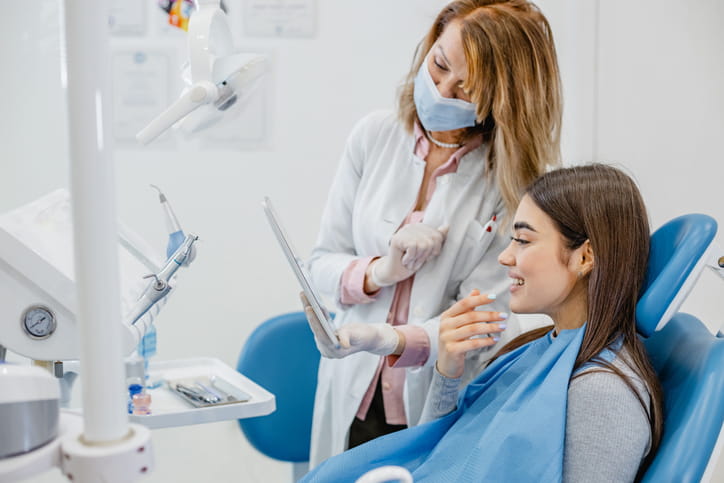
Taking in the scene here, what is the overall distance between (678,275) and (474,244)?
1.65 feet

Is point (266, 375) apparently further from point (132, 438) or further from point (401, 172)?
point (132, 438)

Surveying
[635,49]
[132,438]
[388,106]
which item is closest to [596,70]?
[635,49]

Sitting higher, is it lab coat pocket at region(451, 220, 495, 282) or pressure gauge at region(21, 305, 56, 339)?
pressure gauge at region(21, 305, 56, 339)

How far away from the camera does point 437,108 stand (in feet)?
4.88

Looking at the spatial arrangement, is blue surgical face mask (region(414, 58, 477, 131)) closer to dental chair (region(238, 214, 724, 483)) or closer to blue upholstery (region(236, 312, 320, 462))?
dental chair (region(238, 214, 724, 483))

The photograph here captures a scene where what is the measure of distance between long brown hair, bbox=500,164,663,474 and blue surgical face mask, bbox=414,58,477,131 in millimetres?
291

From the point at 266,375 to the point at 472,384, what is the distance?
0.73 metres

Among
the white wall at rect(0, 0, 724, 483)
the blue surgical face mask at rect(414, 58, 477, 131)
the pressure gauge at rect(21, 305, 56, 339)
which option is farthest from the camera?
the white wall at rect(0, 0, 724, 483)

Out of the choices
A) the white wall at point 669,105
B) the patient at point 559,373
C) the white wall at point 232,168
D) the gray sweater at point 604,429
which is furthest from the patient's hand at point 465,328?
the white wall at point 232,168

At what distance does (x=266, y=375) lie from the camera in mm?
1967

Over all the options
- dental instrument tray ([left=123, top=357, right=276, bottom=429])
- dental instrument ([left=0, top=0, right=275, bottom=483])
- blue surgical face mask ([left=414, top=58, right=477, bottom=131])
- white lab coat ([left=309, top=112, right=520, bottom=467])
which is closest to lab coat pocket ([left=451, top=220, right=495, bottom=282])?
white lab coat ([left=309, top=112, right=520, bottom=467])

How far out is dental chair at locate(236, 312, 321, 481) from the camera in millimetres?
1962

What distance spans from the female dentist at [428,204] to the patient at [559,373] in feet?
0.34

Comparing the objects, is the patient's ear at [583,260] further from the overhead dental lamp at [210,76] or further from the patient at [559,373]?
the overhead dental lamp at [210,76]
